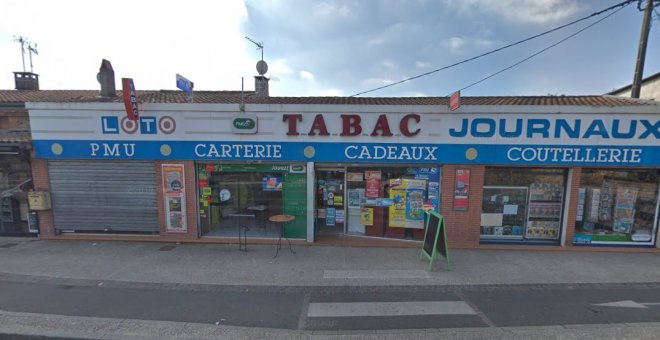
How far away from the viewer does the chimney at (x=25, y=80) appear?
14.6m

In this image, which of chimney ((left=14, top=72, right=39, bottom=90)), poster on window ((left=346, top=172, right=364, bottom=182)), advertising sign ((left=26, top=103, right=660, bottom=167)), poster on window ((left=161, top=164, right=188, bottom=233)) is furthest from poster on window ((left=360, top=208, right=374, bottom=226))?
chimney ((left=14, top=72, right=39, bottom=90))

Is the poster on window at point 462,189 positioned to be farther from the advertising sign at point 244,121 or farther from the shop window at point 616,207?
the advertising sign at point 244,121

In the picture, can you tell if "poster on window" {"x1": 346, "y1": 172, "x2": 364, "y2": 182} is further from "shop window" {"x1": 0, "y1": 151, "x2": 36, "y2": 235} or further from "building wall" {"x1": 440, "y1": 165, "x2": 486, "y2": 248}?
"shop window" {"x1": 0, "y1": 151, "x2": 36, "y2": 235}

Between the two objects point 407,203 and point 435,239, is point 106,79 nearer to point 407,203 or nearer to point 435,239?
point 407,203

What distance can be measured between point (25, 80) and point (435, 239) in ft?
71.2

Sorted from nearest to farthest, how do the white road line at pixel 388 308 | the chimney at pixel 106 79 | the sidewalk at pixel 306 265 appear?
the white road line at pixel 388 308, the sidewalk at pixel 306 265, the chimney at pixel 106 79

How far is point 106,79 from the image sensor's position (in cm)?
1006

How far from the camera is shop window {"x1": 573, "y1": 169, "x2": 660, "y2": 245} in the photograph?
780 cm

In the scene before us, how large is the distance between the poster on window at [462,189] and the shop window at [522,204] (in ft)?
2.27

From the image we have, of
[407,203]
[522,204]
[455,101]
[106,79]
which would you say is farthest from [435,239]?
[106,79]

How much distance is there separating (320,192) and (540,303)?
563 centimetres

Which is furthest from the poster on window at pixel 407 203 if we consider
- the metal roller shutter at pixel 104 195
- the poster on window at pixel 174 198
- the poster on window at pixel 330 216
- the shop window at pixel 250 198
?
the metal roller shutter at pixel 104 195

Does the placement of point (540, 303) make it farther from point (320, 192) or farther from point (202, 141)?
point (202, 141)

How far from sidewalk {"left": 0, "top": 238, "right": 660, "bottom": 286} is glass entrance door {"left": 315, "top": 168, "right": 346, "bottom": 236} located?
1.02 meters
